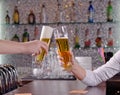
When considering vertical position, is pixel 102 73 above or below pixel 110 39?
below

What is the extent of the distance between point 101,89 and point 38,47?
0.67m

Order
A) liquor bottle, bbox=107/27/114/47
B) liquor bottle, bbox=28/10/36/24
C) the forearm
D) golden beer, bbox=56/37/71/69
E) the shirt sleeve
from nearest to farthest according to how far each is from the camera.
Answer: the forearm → golden beer, bbox=56/37/71/69 → the shirt sleeve → liquor bottle, bbox=107/27/114/47 → liquor bottle, bbox=28/10/36/24

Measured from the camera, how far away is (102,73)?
2.64 m

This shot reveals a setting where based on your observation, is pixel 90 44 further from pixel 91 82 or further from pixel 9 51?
pixel 9 51

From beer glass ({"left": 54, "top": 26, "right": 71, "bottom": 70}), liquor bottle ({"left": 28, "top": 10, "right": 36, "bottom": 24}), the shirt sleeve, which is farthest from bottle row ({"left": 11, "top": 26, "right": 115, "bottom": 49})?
beer glass ({"left": 54, "top": 26, "right": 71, "bottom": 70})

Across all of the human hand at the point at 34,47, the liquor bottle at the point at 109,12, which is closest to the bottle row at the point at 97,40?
the liquor bottle at the point at 109,12

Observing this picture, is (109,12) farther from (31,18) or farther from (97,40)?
(31,18)

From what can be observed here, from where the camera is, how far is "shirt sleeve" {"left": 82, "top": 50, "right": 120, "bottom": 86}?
98.4 inches

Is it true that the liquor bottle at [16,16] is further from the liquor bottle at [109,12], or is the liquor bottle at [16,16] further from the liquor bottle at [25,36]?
the liquor bottle at [109,12]

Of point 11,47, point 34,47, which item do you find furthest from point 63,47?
point 11,47

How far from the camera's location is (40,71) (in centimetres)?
352

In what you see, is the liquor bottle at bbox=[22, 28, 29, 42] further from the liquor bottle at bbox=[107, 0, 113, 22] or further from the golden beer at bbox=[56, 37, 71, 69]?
the golden beer at bbox=[56, 37, 71, 69]

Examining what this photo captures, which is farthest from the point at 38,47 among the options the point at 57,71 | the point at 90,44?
the point at 90,44

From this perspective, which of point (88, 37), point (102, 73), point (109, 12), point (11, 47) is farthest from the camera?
point (88, 37)
